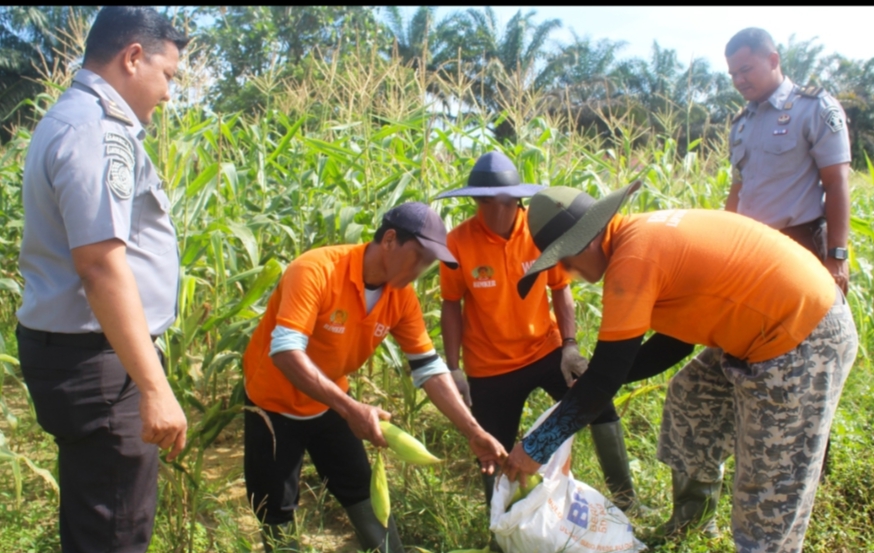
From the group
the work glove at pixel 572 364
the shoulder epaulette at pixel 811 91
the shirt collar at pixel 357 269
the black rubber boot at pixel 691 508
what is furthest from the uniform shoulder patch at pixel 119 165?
the shoulder epaulette at pixel 811 91

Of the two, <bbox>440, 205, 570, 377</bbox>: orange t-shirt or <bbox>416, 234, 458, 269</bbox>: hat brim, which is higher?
<bbox>416, 234, 458, 269</bbox>: hat brim

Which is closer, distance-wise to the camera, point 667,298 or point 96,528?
point 96,528

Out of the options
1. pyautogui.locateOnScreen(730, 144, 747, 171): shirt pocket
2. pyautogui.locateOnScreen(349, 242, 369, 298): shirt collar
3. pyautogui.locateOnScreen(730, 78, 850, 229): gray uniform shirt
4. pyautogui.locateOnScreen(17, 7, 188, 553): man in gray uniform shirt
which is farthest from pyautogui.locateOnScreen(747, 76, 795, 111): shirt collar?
pyautogui.locateOnScreen(17, 7, 188, 553): man in gray uniform shirt

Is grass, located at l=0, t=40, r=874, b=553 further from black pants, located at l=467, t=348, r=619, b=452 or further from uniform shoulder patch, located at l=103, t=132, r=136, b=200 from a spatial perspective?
uniform shoulder patch, located at l=103, t=132, r=136, b=200

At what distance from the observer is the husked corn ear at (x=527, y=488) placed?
8.29ft

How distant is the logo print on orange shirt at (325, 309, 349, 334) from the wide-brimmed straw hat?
697 millimetres

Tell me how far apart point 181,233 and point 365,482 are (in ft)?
4.10

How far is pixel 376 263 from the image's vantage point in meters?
2.52

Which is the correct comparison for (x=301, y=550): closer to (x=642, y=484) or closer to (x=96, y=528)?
(x=96, y=528)

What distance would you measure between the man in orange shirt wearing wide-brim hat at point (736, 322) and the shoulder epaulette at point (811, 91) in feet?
4.51

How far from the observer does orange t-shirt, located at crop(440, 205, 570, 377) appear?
299 centimetres

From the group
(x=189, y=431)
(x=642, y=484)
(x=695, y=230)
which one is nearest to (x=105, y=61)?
(x=189, y=431)

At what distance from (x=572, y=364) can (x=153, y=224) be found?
5.76 ft

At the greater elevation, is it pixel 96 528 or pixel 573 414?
pixel 573 414
